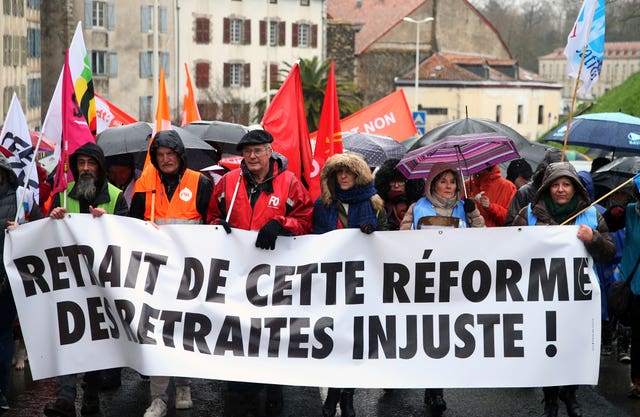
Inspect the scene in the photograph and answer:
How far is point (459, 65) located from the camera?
82938 millimetres

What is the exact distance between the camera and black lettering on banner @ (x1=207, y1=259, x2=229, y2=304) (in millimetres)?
8133

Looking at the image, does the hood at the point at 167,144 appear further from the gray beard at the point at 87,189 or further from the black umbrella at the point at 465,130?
the black umbrella at the point at 465,130

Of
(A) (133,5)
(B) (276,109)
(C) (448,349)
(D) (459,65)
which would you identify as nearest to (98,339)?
(C) (448,349)

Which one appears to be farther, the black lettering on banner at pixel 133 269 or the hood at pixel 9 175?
the hood at pixel 9 175

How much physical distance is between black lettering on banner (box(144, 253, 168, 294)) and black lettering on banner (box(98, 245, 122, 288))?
0.64ft

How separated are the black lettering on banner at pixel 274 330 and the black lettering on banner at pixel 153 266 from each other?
0.81 meters

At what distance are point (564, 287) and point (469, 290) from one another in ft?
2.05

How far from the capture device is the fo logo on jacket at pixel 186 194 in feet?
27.8

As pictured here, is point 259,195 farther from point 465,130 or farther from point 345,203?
point 465,130

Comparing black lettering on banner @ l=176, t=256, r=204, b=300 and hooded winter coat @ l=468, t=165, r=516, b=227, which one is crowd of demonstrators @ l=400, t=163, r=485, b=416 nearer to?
black lettering on banner @ l=176, t=256, r=204, b=300

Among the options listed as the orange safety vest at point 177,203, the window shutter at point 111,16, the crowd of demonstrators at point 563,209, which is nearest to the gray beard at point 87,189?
the orange safety vest at point 177,203

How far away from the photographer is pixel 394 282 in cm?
802

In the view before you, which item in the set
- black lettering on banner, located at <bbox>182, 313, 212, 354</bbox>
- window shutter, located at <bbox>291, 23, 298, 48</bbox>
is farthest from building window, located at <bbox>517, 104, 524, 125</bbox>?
black lettering on banner, located at <bbox>182, 313, 212, 354</bbox>

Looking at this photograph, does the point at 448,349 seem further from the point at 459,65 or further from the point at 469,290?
the point at 459,65
